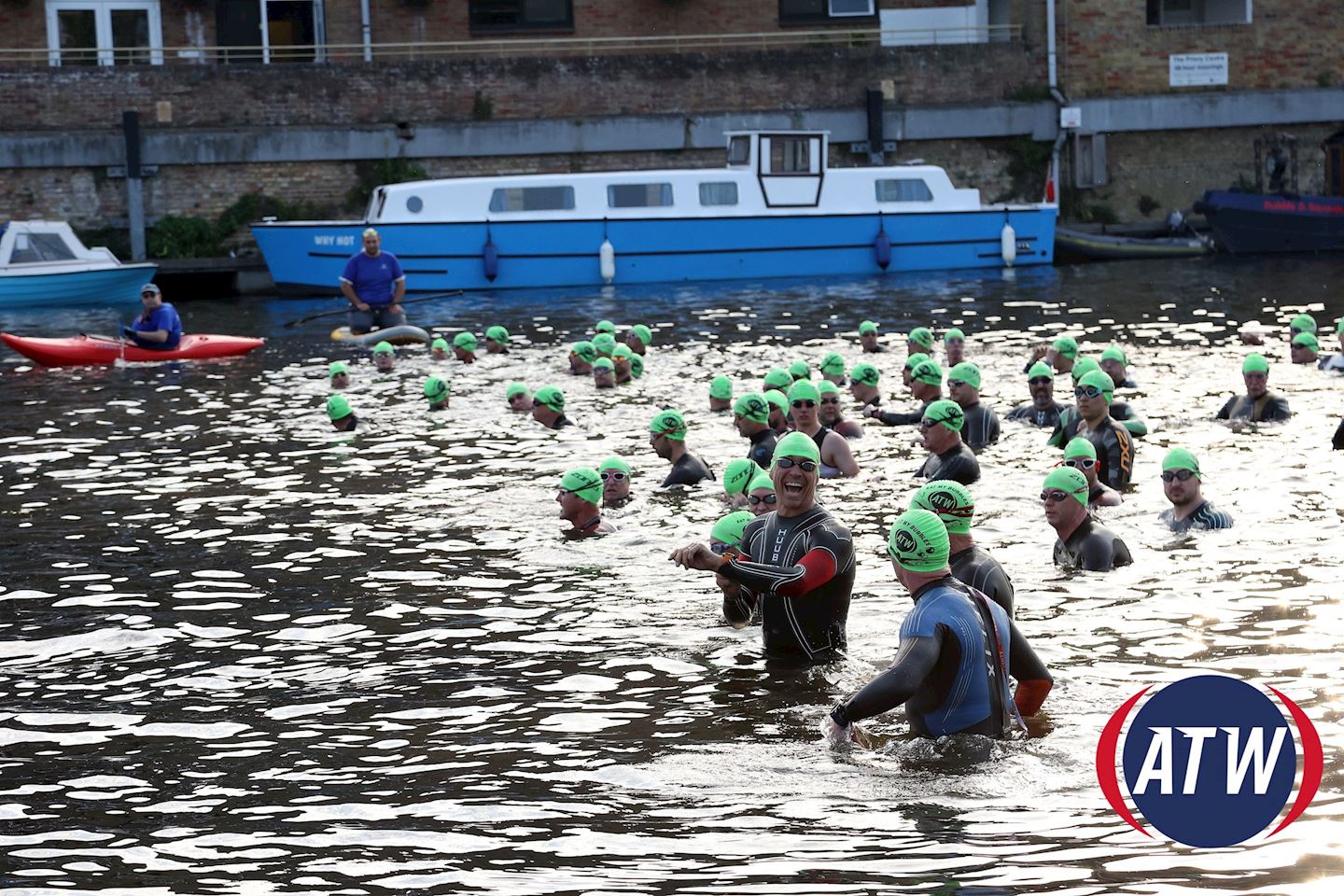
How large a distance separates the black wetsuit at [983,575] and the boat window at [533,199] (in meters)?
28.4

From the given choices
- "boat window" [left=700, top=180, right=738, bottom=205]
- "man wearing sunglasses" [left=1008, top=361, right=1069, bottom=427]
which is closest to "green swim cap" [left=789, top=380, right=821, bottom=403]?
"man wearing sunglasses" [left=1008, top=361, right=1069, bottom=427]

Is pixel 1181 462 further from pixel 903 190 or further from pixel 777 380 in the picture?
pixel 903 190

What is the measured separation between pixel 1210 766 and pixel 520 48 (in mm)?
37379

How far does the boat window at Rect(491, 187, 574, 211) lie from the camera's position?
36.5m

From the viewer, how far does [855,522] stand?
14500 millimetres

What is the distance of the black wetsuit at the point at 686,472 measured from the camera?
51.4ft

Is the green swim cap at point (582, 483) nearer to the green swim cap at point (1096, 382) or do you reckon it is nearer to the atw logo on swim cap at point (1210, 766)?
the green swim cap at point (1096, 382)

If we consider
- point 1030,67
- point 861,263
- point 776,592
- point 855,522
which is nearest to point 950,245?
point 861,263

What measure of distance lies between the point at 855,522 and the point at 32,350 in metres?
16.2

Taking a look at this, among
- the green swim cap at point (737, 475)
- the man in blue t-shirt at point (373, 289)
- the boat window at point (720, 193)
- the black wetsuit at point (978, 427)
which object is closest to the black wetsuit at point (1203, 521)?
the green swim cap at point (737, 475)

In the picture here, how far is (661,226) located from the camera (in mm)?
37125

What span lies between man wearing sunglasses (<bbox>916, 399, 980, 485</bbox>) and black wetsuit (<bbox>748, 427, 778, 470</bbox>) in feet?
5.16

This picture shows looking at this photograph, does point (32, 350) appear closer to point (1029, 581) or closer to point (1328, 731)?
point (1029, 581)

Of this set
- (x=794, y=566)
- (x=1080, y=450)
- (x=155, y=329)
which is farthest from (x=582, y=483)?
(x=155, y=329)
